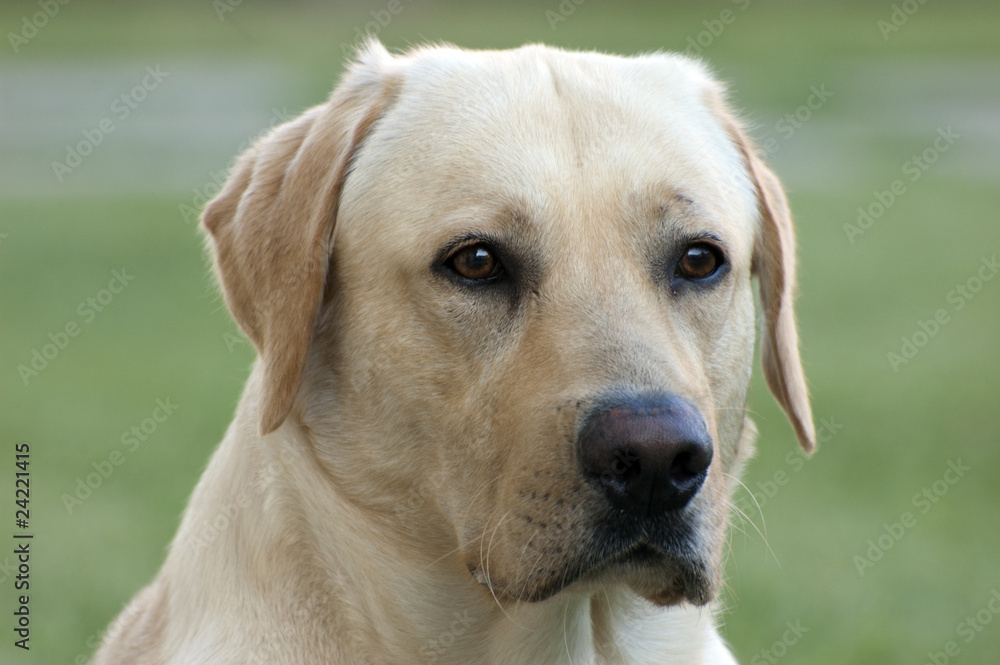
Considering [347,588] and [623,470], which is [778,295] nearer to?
[623,470]

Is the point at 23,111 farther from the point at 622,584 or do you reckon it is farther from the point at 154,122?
the point at 622,584

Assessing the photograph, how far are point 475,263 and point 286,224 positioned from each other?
1.97ft

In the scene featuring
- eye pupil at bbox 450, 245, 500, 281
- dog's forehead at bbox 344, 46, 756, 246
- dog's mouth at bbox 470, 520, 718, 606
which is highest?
dog's forehead at bbox 344, 46, 756, 246

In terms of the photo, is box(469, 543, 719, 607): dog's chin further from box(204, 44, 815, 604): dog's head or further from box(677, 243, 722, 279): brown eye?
box(677, 243, 722, 279): brown eye

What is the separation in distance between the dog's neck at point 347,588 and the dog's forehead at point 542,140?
857 mm

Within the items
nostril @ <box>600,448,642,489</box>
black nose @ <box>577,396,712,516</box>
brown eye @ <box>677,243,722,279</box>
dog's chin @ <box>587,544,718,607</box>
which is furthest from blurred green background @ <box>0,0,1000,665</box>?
brown eye @ <box>677,243,722,279</box>

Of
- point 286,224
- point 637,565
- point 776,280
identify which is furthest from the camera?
point 776,280

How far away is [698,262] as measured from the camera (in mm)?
3418

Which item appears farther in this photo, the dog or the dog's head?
the dog

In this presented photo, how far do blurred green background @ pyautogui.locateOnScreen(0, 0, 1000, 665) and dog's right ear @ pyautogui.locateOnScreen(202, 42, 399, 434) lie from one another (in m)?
0.92

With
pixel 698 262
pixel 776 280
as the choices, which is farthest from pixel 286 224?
pixel 776 280

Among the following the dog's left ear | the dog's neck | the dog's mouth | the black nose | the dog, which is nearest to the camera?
the black nose

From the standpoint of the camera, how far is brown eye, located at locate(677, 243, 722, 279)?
3.38 meters

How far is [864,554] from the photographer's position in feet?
23.0
